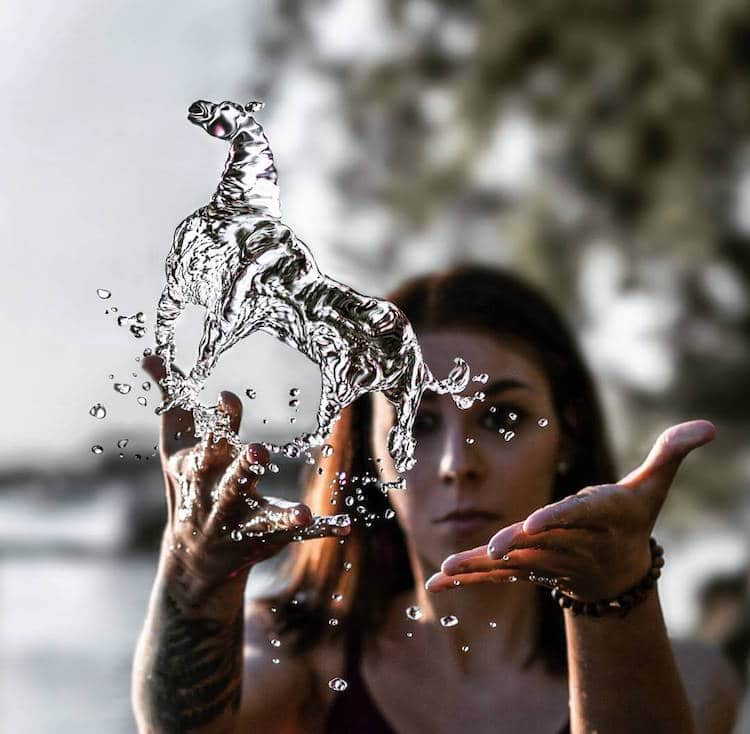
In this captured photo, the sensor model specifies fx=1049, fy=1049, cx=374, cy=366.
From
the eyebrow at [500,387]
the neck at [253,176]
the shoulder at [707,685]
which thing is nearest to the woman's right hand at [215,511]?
the neck at [253,176]

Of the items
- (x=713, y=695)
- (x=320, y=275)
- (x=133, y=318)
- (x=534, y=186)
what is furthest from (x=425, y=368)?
(x=534, y=186)

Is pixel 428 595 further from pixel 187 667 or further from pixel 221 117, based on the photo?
pixel 221 117

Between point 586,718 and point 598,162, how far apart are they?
2370 millimetres

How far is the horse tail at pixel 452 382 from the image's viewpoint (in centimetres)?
78

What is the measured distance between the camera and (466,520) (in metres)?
0.81

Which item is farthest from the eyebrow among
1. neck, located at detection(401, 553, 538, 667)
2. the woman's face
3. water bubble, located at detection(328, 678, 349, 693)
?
water bubble, located at detection(328, 678, 349, 693)

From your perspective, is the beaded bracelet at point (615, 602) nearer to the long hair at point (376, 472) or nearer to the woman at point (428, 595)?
the woman at point (428, 595)

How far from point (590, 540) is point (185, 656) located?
0.28m

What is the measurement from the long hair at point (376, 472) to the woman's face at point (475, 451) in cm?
2

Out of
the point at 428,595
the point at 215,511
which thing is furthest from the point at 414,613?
the point at 215,511

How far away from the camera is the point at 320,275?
28.5 inches

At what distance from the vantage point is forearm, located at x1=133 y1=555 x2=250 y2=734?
648 millimetres

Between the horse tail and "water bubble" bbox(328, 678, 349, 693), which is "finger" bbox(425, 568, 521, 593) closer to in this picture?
the horse tail

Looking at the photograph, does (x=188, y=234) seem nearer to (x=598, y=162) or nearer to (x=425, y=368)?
(x=425, y=368)
